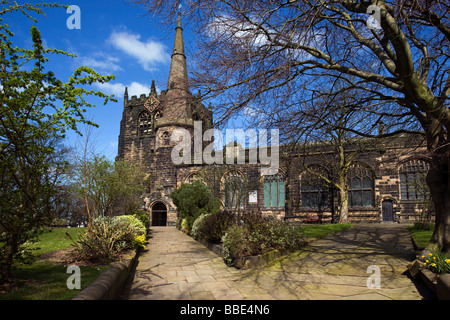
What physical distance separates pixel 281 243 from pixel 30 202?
6032 mm

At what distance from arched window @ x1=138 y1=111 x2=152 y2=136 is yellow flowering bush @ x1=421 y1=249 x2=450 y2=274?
131ft

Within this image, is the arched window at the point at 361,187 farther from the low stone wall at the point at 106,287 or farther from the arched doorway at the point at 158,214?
the low stone wall at the point at 106,287

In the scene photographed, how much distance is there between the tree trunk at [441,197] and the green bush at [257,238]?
351cm

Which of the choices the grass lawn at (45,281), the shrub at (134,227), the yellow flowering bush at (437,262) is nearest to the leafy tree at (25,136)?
the grass lawn at (45,281)

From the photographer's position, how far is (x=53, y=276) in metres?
5.27

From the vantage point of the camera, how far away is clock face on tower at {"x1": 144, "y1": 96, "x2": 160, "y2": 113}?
41.8 meters

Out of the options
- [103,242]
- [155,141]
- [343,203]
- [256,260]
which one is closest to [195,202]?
[343,203]

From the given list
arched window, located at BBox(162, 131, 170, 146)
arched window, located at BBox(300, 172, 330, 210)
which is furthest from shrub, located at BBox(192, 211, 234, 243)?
arched window, located at BBox(162, 131, 170, 146)

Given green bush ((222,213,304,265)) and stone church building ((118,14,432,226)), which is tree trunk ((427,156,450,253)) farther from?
stone church building ((118,14,432,226))

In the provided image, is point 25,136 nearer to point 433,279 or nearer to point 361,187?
point 433,279

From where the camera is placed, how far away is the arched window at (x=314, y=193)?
23.7 m
